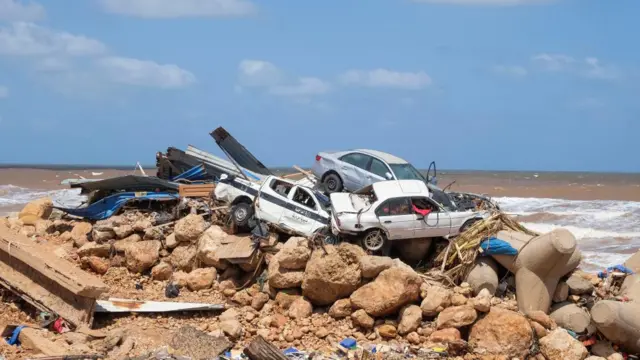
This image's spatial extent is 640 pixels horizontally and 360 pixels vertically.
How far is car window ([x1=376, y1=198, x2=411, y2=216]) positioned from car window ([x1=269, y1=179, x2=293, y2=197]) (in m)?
2.40

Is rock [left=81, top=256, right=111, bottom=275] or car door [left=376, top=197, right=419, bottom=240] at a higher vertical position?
car door [left=376, top=197, right=419, bottom=240]

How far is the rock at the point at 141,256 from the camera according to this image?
15.8m

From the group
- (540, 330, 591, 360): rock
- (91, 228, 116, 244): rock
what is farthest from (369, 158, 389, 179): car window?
(540, 330, 591, 360): rock

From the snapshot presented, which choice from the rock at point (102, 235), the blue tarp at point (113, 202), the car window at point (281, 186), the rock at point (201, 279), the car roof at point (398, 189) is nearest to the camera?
the rock at point (201, 279)

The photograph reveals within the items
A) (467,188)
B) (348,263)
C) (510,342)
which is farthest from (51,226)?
(467,188)

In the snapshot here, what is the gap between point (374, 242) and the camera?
15062 mm

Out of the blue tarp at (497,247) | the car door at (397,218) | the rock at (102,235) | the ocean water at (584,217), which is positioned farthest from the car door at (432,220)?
the rock at (102,235)

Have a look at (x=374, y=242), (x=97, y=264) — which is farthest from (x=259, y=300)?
(x=97, y=264)

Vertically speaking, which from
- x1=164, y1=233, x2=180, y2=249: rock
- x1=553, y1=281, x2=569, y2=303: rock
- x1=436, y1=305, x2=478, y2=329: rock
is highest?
x1=164, y1=233, x2=180, y2=249: rock

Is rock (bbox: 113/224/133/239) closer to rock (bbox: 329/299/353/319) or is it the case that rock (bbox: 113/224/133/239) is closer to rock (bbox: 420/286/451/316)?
rock (bbox: 329/299/353/319)

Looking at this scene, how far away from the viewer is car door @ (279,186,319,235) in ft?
52.2

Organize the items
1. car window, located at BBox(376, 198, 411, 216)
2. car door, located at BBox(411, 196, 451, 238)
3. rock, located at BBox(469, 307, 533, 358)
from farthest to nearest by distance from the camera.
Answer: car door, located at BBox(411, 196, 451, 238) < car window, located at BBox(376, 198, 411, 216) < rock, located at BBox(469, 307, 533, 358)

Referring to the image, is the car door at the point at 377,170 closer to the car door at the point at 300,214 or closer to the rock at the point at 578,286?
the car door at the point at 300,214

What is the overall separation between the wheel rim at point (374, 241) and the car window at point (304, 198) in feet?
5.46
